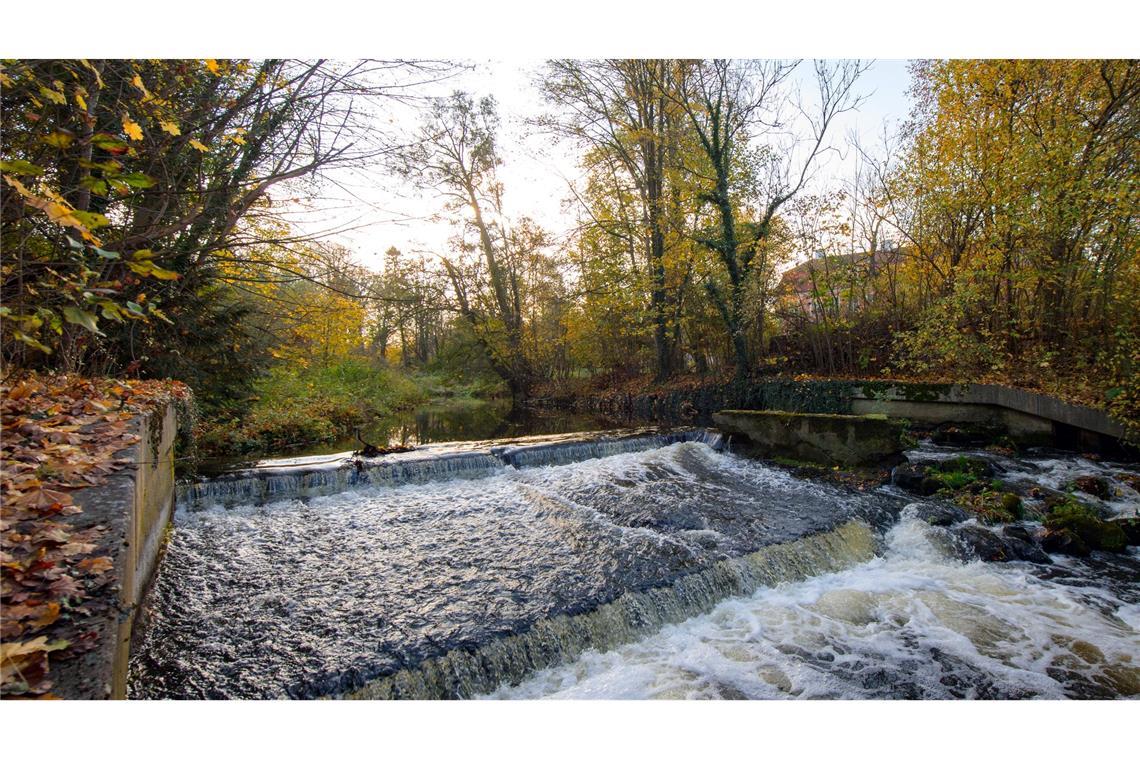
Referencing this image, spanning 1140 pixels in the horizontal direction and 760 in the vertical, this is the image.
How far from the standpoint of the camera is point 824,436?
7.40 m

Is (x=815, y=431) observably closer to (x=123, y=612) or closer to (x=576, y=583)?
(x=576, y=583)

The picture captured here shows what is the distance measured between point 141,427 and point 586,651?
366cm

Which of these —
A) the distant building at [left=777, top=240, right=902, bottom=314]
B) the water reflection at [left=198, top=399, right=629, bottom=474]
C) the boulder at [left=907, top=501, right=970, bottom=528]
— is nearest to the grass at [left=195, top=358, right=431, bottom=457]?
the water reflection at [left=198, top=399, right=629, bottom=474]

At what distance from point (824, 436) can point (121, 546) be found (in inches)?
301

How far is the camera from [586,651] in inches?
128

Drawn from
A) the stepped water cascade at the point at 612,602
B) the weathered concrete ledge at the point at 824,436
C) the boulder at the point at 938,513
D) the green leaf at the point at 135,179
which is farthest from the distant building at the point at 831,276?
the green leaf at the point at 135,179

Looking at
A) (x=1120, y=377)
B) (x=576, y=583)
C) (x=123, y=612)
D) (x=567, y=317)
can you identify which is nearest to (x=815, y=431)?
(x=1120, y=377)

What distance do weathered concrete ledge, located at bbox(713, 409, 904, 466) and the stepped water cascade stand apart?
42.2 inches

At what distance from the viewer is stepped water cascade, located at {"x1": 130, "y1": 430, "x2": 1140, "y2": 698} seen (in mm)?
2951

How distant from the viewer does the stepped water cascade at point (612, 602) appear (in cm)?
295

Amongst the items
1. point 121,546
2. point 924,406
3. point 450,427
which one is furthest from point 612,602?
point 450,427

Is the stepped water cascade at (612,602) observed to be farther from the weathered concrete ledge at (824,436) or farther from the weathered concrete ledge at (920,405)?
the weathered concrete ledge at (920,405)

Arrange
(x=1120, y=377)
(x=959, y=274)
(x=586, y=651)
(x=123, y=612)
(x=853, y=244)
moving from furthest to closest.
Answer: (x=853, y=244) < (x=959, y=274) < (x=1120, y=377) < (x=586, y=651) < (x=123, y=612)

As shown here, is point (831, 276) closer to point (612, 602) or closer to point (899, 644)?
point (899, 644)
